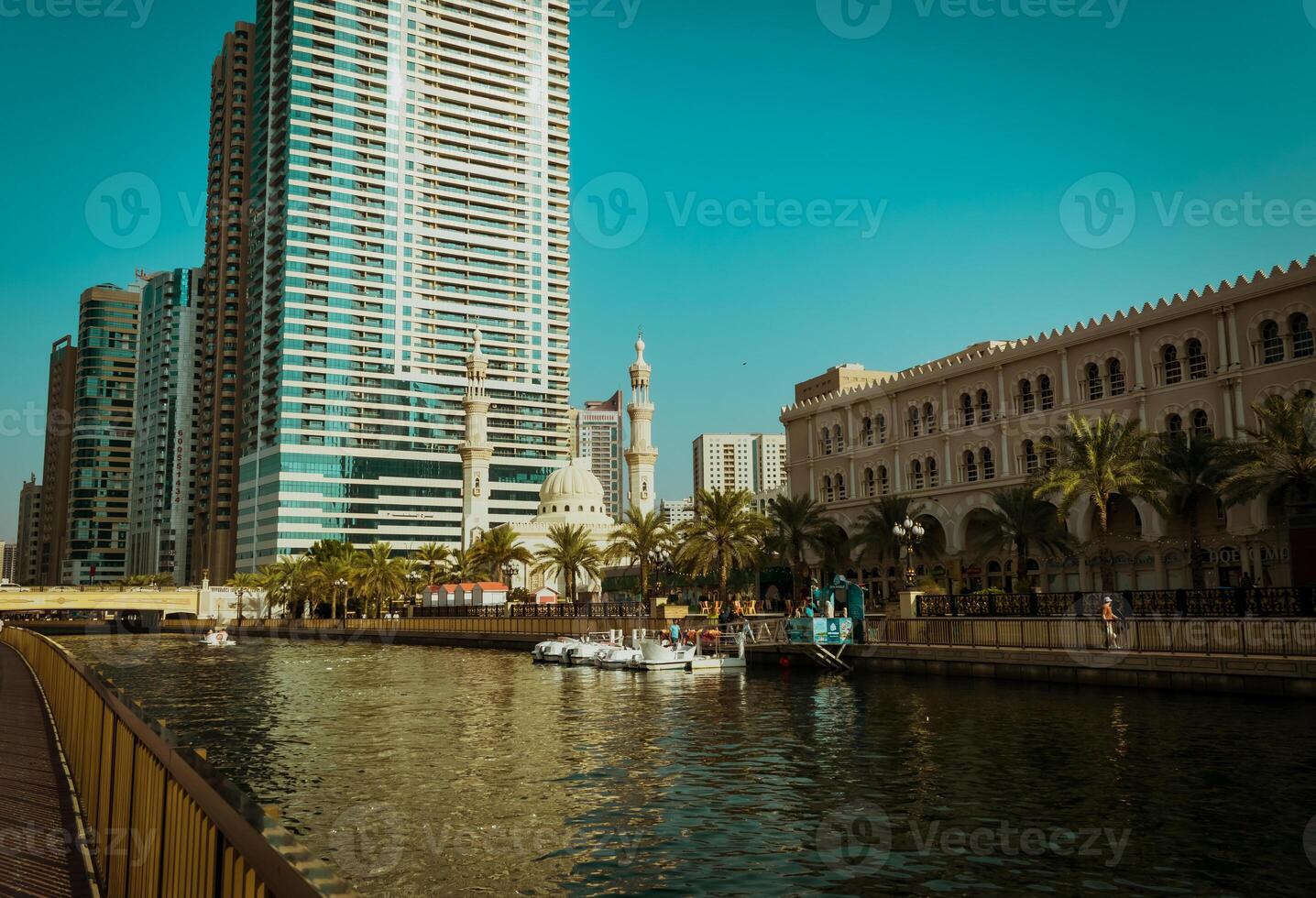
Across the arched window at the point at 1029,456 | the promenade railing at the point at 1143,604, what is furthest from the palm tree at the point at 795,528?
the promenade railing at the point at 1143,604

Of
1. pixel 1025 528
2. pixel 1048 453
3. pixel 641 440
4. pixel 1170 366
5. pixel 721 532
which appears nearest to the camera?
pixel 1170 366

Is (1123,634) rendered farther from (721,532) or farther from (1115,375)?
(721,532)

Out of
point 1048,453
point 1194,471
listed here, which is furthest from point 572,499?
point 1194,471

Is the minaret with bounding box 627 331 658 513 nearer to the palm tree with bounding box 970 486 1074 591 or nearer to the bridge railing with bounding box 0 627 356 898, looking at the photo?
the palm tree with bounding box 970 486 1074 591

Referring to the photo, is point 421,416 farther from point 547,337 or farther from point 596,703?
point 596,703

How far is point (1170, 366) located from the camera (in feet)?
163

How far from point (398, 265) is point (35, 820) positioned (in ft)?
503

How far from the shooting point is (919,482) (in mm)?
63750

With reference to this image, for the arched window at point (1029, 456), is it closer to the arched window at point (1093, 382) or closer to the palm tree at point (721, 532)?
the arched window at point (1093, 382)

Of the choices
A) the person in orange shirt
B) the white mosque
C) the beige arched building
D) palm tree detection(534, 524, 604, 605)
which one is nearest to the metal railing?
the person in orange shirt

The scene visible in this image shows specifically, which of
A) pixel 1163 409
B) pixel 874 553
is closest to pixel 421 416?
pixel 874 553

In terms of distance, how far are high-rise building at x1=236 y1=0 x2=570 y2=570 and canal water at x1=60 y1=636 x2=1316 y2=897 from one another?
388 ft

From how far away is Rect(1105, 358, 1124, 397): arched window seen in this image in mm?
51969

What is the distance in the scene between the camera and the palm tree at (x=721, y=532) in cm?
5759
